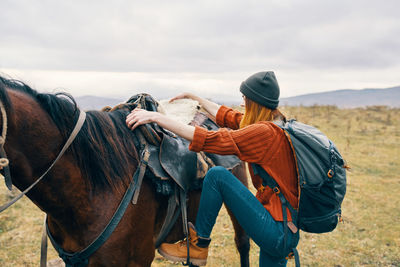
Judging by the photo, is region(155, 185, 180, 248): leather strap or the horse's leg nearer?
region(155, 185, 180, 248): leather strap

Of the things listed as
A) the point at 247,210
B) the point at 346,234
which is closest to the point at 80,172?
the point at 247,210

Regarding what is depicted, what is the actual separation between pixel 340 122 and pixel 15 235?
15.2m

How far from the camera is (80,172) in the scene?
1.66 m

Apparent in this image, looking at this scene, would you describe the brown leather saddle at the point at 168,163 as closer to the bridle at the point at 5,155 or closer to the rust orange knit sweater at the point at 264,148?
the rust orange knit sweater at the point at 264,148

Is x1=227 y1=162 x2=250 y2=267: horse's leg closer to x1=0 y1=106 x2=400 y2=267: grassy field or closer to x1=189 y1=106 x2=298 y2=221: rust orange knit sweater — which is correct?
x1=0 y1=106 x2=400 y2=267: grassy field

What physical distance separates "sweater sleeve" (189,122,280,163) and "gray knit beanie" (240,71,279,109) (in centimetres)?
23

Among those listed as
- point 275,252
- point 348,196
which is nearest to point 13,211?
point 275,252

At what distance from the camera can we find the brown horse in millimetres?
1410

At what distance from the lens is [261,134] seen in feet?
5.89

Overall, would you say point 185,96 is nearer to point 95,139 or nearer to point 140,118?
point 140,118

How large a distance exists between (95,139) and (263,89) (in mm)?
1146

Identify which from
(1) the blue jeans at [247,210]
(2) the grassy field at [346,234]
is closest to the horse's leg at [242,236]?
(2) the grassy field at [346,234]

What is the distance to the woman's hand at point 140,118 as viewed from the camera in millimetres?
1872

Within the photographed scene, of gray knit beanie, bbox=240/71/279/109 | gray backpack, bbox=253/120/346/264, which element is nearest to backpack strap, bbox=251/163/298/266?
gray backpack, bbox=253/120/346/264
